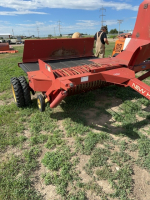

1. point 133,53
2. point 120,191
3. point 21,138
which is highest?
point 133,53

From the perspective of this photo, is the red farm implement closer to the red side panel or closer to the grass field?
the red side panel

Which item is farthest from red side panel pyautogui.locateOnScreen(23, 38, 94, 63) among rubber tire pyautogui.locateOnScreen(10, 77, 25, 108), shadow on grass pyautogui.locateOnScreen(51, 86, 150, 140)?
shadow on grass pyautogui.locateOnScreen(51, 86, 150, 140)

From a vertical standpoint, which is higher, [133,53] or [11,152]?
[133,53]

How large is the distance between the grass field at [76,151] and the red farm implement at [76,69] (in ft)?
1.61

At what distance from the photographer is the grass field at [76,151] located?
209cm

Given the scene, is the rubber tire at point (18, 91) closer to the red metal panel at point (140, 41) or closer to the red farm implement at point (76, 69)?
the red farm implement at point (76, 69)

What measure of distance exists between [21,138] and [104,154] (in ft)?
4.95

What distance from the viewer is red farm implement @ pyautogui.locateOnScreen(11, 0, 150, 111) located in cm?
310

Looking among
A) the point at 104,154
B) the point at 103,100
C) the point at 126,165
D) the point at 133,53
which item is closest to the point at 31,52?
the point at 103,100

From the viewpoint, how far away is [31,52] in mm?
5031

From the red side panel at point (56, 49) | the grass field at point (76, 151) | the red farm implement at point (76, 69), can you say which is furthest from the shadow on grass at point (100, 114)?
the red side panel at point (56, 49)

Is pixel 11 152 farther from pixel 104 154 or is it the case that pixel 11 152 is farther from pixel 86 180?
pixel 104 154

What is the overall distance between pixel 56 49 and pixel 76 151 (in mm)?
3758

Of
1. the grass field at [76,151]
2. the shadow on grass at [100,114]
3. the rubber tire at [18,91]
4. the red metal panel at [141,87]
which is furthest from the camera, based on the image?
the rubber tire at [18,91]
